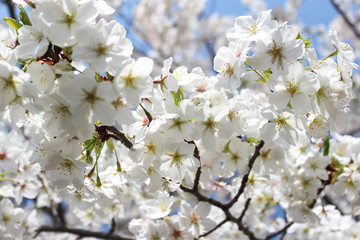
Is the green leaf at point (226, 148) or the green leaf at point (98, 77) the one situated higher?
the green leaf at point (98, 77)

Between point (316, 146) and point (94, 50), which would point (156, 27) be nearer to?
point (316, 146)

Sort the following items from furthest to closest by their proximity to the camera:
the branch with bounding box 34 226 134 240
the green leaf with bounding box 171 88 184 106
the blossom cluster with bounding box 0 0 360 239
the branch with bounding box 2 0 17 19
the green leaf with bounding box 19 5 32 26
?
the branch with bounding box 2 0 17 19 < the branch with bounding box 34 226 134 240 < the green leaf with bounding box 171 88 184 106 < the green leaf with bounding box 19 5 32 26 < the blossom cluster with bounding box 0 0 360 239

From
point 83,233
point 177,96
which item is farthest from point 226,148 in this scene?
point 83,233

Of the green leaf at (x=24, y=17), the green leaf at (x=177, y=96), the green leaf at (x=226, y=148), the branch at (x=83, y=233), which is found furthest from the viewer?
the branch at (x=83, y=233)

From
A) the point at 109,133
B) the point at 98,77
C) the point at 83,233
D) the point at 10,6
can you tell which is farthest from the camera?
the point at 10,6

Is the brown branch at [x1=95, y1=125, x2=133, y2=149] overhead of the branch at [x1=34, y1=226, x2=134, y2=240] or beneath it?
overhead

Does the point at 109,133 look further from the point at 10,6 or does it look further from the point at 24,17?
the point at 10,6

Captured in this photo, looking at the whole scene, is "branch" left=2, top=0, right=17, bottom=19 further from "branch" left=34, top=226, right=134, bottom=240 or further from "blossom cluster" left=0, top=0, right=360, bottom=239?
"blossom cluster" left=0, top=0, right=360, bottom=239

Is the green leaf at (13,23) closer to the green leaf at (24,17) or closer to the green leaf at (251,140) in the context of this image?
the green leaf at (24,17)

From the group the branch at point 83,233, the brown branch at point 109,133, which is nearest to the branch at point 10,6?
the branch at point 83,233

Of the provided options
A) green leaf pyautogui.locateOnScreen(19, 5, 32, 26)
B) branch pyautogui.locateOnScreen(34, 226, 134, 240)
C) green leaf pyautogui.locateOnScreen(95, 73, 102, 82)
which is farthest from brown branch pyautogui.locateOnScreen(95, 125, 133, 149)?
branch pyautogui.locateOnScreen(34, 226, 134, 240)

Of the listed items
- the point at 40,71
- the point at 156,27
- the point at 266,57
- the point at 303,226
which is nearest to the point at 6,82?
the point at 40,71

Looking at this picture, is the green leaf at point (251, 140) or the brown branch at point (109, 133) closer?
the brown branch at point (109, 133)
